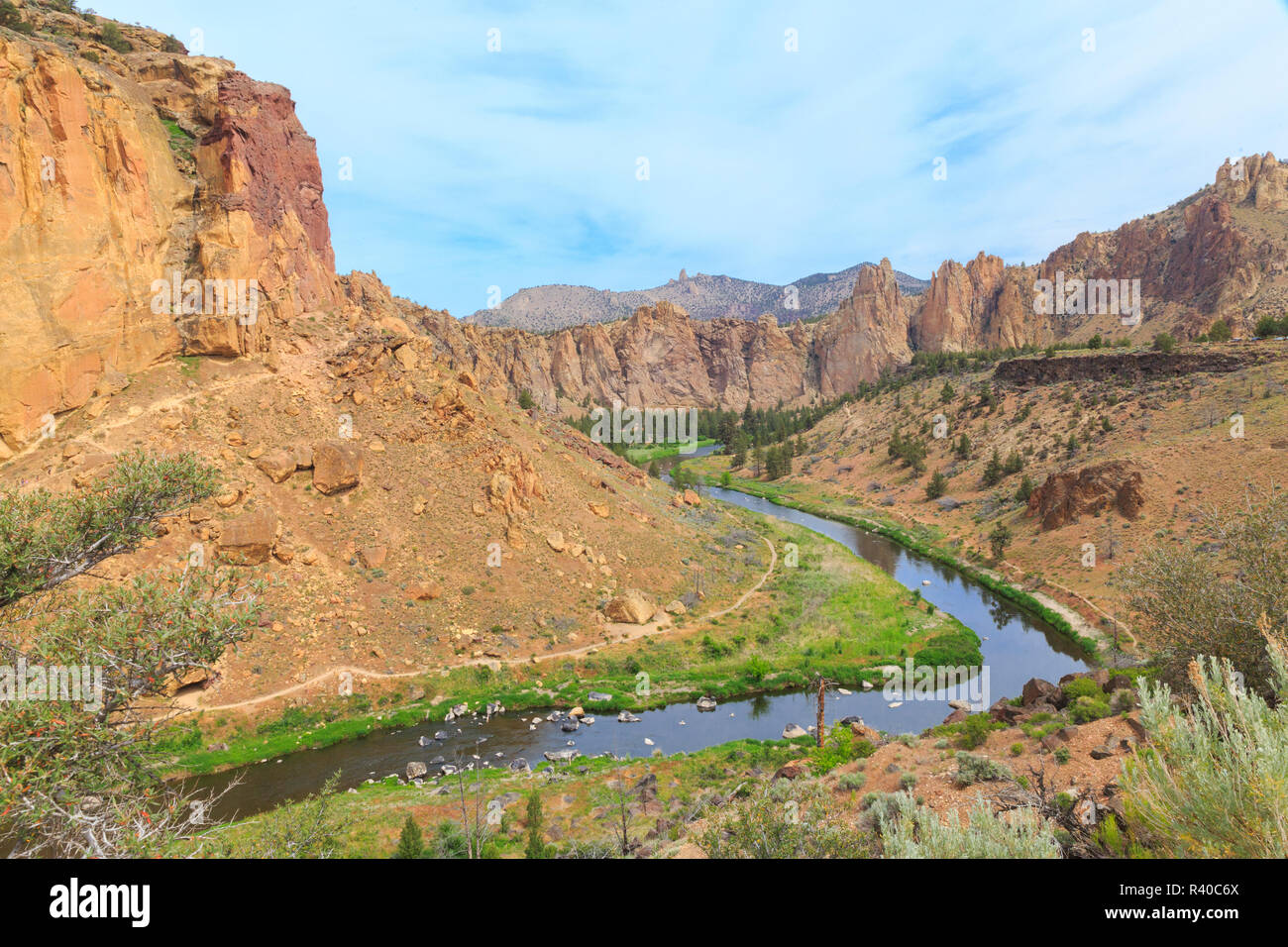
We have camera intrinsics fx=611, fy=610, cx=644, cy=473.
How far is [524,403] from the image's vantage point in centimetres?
5956

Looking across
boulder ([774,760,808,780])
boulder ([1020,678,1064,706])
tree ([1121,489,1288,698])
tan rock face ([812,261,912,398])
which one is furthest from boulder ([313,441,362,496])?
tan rock face ([812,261,912,398])

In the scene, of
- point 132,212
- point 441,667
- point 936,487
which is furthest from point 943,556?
point 132,212

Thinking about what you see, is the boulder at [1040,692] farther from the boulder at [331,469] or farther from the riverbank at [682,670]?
the boulder at [331,469]

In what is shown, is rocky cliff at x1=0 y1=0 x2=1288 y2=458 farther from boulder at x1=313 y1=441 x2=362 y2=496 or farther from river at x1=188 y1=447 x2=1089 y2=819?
river at x1=188 y1=447 x2=1089 y2=819

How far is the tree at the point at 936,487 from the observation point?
62.3 m

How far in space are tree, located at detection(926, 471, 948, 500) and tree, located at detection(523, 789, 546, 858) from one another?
5469cm

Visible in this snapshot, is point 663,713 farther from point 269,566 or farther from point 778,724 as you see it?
point 269,566

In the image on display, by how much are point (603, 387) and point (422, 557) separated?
5639 inches

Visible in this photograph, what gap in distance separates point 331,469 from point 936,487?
55.6m

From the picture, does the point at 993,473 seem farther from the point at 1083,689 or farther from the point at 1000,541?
the point at 1083,689

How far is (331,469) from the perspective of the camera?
32750mm
